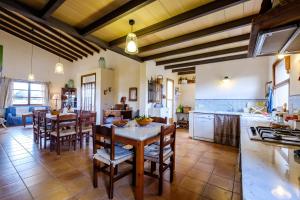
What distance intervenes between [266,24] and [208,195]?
1843 millimetres

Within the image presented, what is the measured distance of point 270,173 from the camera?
2.41ft

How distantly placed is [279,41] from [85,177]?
105 inches

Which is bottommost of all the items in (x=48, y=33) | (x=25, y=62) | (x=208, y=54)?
(x=208, y=54)

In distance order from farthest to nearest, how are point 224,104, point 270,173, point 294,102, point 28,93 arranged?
point 28,93 < point 224,104 < point 294,102 < point 270,173

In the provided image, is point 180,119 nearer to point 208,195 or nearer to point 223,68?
point 223,68

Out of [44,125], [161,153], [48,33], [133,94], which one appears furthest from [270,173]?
[48,33]

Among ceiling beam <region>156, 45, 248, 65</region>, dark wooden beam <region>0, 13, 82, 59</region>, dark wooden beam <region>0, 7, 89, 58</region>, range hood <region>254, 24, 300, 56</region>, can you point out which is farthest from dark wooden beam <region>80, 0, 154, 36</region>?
dark wooden beam <region>0, 13, 82, 59</region>

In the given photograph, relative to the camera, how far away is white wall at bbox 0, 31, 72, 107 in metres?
6.40

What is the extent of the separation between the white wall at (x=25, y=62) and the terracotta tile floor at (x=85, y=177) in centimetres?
499

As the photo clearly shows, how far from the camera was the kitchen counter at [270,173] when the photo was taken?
0.58 meters

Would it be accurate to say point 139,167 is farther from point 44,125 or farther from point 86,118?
point 44,125

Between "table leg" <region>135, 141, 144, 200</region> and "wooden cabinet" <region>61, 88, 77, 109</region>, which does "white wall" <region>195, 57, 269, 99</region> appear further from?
"wooden cabinet" <region>61, 88, 77, 109</region>

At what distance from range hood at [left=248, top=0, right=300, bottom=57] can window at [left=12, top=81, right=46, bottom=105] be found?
875 cm

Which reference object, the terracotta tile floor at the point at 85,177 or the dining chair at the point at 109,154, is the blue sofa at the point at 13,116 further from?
the dining chair at the point at 109,154
